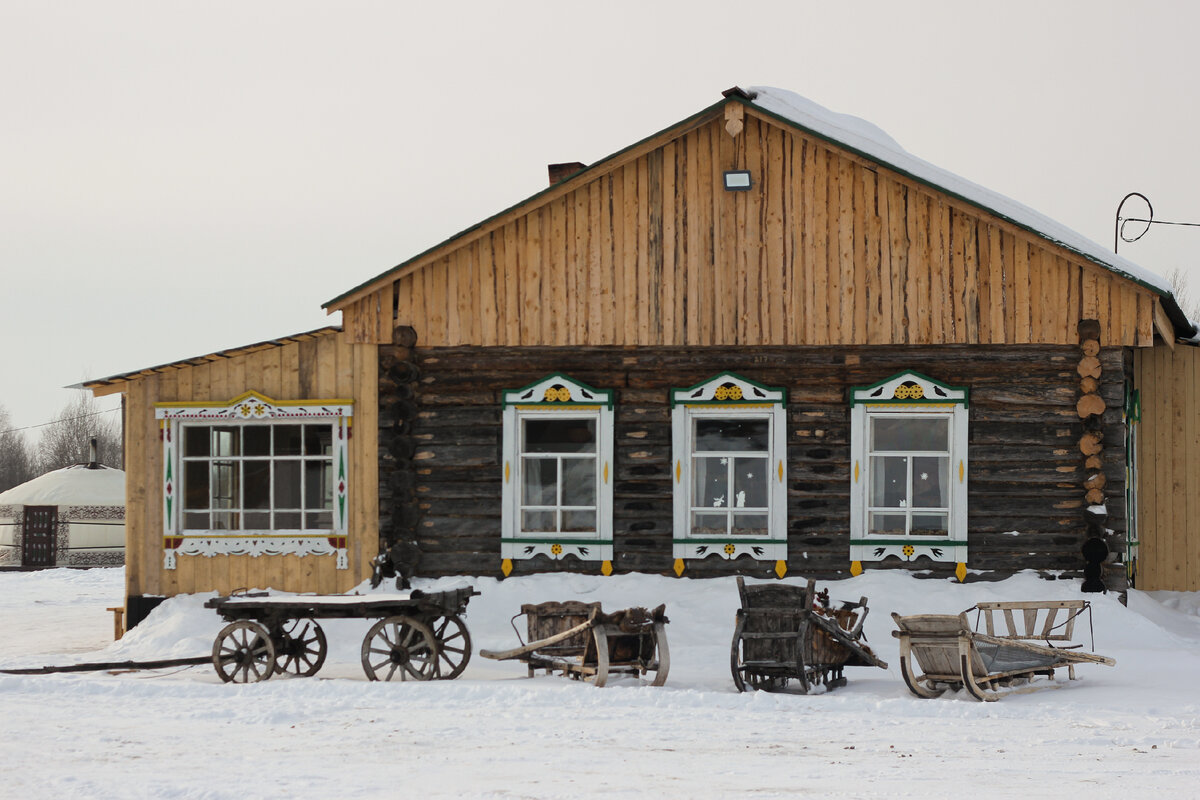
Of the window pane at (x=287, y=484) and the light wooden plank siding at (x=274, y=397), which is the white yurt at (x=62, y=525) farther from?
the window pane at (x=287, y=484)

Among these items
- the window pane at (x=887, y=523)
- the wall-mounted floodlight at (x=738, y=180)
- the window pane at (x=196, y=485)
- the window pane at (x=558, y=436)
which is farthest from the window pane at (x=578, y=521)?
the window pane at (x=196, y=485)

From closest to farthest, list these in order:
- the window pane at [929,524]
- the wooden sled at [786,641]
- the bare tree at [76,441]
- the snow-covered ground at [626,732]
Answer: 1. the snow-covered ground at [626,732]
2. the wooden sled at [786,641]
3. the window pane at [929,524]
4. the bare tree at [76,441]

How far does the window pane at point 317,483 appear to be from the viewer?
18.4 meters

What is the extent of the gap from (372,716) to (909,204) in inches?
366

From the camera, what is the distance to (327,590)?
59.6 feet

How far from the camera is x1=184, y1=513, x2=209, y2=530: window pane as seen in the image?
18703 millimetres

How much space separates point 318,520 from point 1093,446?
9.67m

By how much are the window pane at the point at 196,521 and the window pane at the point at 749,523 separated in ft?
22.8

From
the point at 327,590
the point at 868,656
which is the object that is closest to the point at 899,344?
the point at 868,656

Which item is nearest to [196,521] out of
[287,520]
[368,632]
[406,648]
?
[287,520]

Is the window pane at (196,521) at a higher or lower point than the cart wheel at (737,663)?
higher

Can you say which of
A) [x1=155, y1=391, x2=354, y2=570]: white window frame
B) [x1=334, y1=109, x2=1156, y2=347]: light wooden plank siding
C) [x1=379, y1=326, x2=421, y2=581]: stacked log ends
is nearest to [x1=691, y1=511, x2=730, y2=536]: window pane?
[x1=334, y1=109, x2=1156, y2=347]: light wooden plank siding

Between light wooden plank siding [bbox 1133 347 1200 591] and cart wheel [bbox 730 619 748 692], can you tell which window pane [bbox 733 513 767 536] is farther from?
light wooden plank siding [bbox 1133 347 1200 591]

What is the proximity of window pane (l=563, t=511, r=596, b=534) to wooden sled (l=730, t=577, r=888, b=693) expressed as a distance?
486 centimetres
